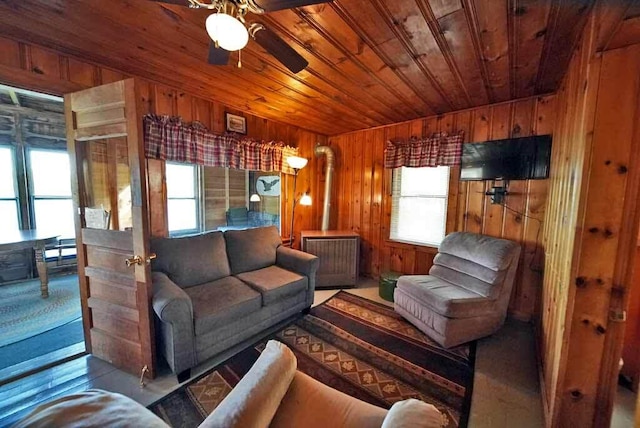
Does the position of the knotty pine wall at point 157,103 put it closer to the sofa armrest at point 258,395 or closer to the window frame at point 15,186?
the sofa armrest at point 258,395

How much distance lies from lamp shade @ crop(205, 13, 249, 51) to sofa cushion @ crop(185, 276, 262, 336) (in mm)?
1729

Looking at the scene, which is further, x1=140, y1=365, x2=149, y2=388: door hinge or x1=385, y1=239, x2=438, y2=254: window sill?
x1=385, y1=239, x2=438, y2=254: window sill

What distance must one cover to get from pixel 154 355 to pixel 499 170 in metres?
3.56

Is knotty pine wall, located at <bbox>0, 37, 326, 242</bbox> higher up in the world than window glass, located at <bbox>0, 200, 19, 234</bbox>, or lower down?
higher up

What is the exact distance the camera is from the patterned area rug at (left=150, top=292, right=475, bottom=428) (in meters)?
1.58

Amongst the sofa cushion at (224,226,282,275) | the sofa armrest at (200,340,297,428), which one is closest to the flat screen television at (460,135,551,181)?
the sofa cushion at (224,226,282,275)

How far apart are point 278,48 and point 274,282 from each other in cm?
192

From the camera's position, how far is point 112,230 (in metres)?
1.74

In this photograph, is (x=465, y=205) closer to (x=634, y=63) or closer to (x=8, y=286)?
(x=634, y=63)

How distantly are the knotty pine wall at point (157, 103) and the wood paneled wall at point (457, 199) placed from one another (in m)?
0.57

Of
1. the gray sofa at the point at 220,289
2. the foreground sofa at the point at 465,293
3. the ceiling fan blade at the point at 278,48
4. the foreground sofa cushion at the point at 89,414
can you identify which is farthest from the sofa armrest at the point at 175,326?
the foreground sofa at the point at 465,293

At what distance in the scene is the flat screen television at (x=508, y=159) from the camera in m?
2.47

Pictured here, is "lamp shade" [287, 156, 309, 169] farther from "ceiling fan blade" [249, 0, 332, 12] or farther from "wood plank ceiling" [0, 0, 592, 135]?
"ceiling fan blade" [249, 0, 332, 12]

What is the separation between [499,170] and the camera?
8.79ft
